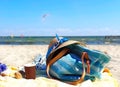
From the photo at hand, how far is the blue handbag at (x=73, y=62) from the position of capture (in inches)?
140

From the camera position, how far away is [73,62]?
3.74 m

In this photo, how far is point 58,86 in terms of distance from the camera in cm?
314

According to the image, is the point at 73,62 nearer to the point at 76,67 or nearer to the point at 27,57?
the point at 76,67

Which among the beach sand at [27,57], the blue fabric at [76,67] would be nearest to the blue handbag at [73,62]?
the blue fabric at [76,67]

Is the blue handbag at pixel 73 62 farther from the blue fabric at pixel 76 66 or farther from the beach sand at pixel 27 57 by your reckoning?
the beach sand at pixel 27 57

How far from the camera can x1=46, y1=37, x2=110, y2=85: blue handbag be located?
3553 mm

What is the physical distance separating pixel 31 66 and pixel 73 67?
0.58 m

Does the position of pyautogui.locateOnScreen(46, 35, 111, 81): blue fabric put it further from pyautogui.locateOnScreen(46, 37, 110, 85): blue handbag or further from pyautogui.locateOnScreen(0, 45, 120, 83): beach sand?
pyautogui.locateOnScreen(0, 45, 120, 83): beach sand

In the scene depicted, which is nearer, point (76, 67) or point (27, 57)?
point (76, 67)

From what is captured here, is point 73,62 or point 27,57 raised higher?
point 73,62

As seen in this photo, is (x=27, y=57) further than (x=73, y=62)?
Yes

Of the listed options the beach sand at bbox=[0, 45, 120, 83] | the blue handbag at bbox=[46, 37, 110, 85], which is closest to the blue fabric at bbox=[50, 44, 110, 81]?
the blue handbag at bbox=[46, 37, 110, 85]

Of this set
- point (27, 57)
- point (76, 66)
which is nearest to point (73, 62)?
point (76, 66)

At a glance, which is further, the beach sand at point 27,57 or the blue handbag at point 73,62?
the beach sand at point 27,57
